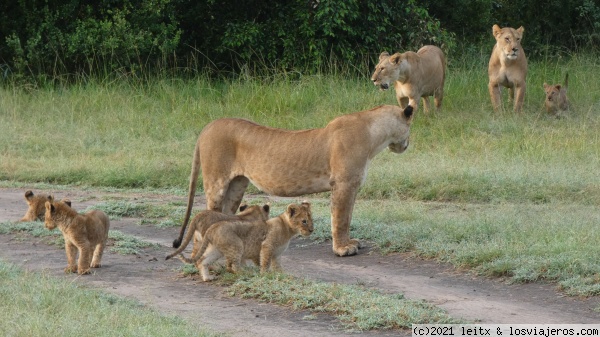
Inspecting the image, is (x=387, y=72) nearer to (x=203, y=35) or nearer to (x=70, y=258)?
(x=203, y=35)

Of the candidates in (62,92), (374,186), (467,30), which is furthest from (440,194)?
(467,30)

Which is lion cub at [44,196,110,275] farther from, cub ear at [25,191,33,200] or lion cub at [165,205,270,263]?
cub ear at [25,191,33,200]

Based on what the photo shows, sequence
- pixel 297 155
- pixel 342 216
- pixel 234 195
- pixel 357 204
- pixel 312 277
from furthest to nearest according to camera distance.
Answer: pixel 357 204 → pixel 234 195 → pixel 297 155 → pixel 342 216 → pixel 312 277

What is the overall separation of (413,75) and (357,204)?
372 centimetres

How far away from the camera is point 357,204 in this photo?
9.73 metres

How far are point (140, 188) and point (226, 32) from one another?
5908 mm

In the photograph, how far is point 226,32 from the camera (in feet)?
53.3

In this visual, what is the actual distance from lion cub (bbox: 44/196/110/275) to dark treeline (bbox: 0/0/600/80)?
8.28 metres

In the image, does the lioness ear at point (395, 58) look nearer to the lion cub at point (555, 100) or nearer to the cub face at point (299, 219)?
the lion cub at point (555, 100)

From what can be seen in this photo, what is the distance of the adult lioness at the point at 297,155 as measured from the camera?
782cm

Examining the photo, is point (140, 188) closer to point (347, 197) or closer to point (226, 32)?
point (347, 197)

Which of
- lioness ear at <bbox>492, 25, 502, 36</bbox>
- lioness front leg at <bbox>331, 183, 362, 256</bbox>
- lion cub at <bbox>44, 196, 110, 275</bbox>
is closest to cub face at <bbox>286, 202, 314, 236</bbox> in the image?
lioness front leg at <bbox>331, 183, 362, 256</bbox>

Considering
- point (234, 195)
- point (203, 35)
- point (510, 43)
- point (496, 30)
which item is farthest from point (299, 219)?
point (203, 35)

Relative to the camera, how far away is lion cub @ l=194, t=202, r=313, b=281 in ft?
22.2
